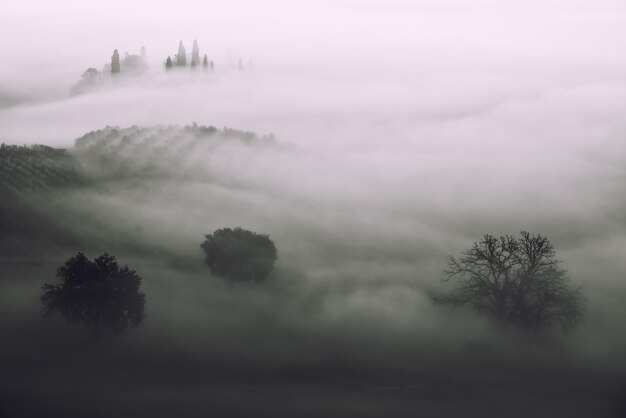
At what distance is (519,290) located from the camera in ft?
296

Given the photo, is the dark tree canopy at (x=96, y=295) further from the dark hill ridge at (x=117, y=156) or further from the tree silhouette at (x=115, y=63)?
the tree silhouette at (x=115, y=63)

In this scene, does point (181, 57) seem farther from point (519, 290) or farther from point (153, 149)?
point (519, 290)

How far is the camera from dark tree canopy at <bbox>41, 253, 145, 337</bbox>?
98125 millimetres

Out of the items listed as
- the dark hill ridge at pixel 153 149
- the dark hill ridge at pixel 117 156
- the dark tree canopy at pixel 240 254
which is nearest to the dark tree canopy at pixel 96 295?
the dark tree canopy at pixel 240 254

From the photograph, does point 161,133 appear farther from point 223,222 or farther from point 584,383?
point 584,383

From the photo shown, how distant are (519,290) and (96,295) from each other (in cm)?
4177

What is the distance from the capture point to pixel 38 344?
3856 inches

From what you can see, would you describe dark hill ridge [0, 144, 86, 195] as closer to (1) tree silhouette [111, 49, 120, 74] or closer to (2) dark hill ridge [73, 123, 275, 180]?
(2) dark hill ridge [73, 123, 275, 180]

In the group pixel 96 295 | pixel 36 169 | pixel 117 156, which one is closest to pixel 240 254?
pixel 96 295

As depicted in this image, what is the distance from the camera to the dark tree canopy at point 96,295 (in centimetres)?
9812

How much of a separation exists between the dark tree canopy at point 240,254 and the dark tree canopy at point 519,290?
104 ft

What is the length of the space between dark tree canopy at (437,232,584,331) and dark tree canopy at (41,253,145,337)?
32883mm

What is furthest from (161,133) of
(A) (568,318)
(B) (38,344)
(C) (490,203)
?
(A) (568,318)

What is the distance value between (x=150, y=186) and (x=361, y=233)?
32.6 m
